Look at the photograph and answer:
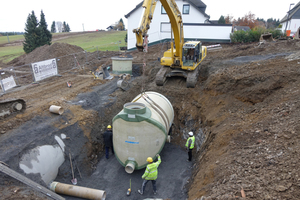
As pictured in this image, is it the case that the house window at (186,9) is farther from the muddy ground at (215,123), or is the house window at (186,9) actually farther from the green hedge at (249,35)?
the muddy ground at (215,123)

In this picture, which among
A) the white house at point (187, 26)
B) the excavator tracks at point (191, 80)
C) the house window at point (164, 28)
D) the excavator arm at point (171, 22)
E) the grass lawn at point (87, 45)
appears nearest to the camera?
the excavator arm at point (171, 22)

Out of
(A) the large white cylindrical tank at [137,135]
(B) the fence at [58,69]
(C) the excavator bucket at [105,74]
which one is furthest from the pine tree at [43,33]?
(A) the large white cylindrical tank at [137,135]

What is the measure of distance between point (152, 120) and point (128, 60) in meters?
11.2

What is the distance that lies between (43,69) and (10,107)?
7.60 meters

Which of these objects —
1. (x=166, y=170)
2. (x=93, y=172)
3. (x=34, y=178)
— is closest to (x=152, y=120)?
(x=166, y=170)

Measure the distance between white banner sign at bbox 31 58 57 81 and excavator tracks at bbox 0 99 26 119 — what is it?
6300mm

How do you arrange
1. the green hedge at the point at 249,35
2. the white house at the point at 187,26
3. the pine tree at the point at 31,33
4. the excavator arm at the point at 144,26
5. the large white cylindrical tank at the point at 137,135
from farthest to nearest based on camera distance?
1. the pine tree at the point at 31,33
2. the white house at the point at 187,26
3. the green hedge at the point at 249,35
4. the excavator arm at the point at 144,26
5. the large white cylindrical tank at the point at 137,135

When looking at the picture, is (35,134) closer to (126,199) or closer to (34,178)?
(34,178)

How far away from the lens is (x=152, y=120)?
308 inches

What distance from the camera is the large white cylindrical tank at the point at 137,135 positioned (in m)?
7.79

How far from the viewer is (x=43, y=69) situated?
52.2 ft

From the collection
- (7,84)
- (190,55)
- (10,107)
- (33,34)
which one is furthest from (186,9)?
(10,107)

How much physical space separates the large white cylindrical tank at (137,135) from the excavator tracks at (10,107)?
5061 mm

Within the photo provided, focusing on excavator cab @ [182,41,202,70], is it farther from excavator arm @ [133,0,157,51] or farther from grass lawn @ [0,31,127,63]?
grass lawn @ [0,31,127,63]
